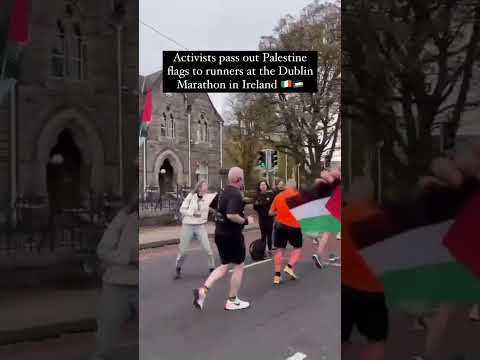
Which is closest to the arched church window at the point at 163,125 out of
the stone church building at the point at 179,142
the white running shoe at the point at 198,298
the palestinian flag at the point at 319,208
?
the stone church building at the point at 179,142

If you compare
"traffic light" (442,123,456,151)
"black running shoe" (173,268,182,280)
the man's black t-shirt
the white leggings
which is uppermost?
"traffic light" (442,123,456,151)

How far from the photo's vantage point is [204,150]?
103 inches

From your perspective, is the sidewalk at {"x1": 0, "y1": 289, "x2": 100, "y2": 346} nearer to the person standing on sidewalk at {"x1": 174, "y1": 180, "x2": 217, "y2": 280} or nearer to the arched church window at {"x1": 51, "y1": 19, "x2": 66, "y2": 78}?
the person standing on sidewalk at {"x1": 174, "y1": 180, "x2": 217, "y2": 280}

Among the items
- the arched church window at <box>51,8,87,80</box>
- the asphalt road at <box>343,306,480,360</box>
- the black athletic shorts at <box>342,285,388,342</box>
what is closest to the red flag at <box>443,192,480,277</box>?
the asphalt road at <box>343,306,480,360</box>

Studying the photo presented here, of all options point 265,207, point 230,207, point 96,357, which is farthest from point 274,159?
point 96,357

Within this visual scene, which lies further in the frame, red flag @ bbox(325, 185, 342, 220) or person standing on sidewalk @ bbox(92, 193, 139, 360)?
red flag @ bbox(325, 185, 342, 220)

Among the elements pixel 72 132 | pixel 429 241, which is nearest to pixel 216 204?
pixel 72 132

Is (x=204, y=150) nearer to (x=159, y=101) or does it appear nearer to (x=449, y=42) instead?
(x=159, y=101)

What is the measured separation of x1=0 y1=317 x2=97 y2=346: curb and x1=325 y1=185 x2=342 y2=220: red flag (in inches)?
55.6

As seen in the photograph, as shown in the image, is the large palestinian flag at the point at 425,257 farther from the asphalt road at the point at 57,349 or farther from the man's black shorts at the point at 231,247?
the asphalt road at the point at 57,349

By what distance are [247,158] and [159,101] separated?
1.98 ft

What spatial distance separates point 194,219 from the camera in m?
2.63

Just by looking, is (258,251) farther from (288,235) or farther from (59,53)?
(59,53)

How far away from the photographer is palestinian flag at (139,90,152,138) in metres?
2.42
